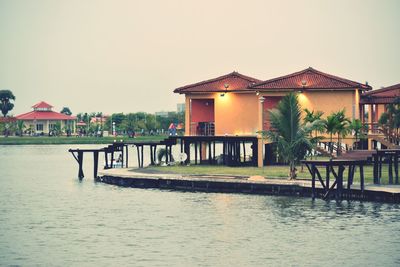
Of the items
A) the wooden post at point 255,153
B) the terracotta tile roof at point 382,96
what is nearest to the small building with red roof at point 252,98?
the wooden post at point 255,153

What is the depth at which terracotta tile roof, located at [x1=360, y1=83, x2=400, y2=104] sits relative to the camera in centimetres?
8662

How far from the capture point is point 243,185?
212 feet

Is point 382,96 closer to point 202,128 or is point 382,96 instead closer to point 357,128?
point 357,128

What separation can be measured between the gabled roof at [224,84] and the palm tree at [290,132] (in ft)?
55.8

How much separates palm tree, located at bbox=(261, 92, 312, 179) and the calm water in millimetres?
4997

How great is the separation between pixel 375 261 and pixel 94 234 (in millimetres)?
16131

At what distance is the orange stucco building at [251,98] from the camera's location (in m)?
78.5

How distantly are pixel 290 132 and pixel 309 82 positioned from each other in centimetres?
1390

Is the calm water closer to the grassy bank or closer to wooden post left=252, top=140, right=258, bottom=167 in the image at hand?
the grassy bank

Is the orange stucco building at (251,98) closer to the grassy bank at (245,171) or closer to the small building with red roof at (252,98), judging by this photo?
the small building with red roof at (252,98)

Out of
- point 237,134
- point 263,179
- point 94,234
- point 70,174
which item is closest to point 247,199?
point 263,179

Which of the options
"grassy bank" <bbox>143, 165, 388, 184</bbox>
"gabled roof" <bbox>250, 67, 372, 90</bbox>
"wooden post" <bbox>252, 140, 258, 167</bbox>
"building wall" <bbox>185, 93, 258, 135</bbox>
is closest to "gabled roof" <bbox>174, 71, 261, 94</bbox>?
"building wall" <bbox>185, 93, 258, 135</bbox>

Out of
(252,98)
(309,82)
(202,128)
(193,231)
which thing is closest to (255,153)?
(252,98)

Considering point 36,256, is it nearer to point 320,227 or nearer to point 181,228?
point 181,228
